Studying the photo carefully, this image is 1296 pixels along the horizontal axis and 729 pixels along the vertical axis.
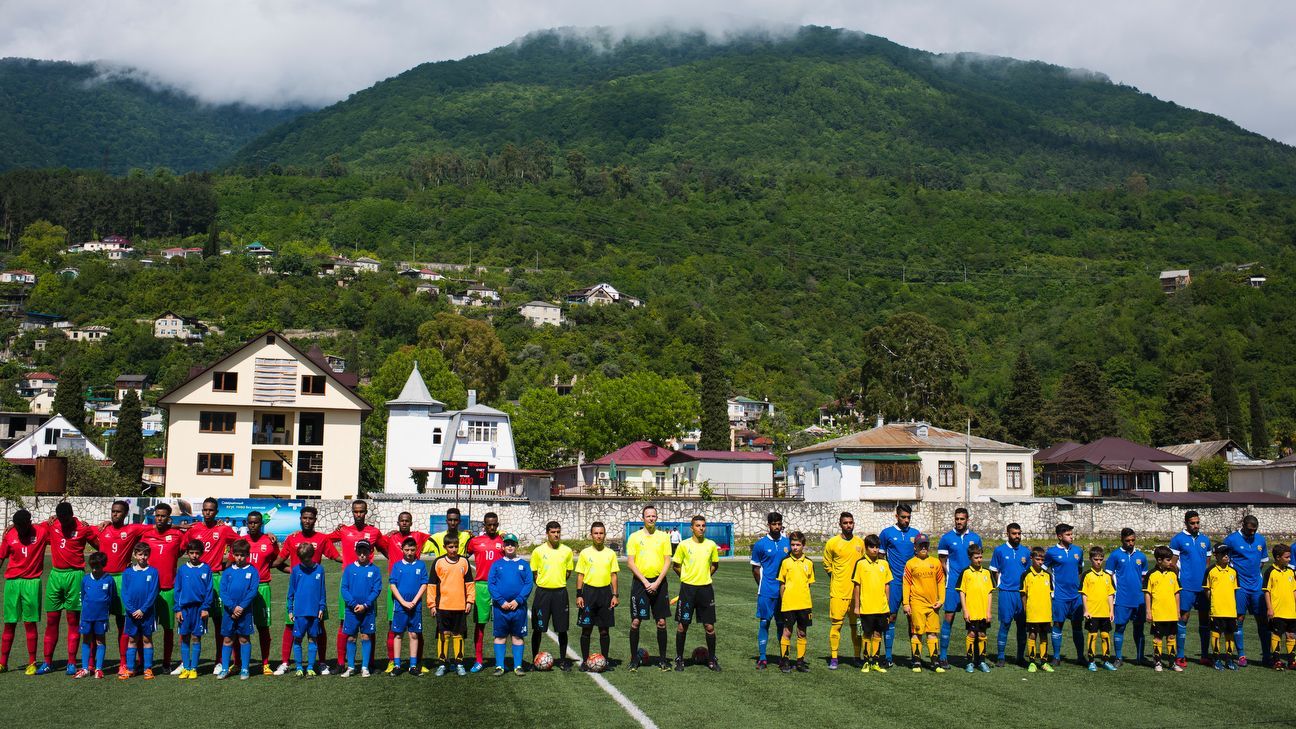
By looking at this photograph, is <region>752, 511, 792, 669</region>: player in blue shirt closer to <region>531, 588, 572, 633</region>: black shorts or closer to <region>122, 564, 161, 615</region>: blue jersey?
<region>531, 588, 572, 633</region>: black shorts

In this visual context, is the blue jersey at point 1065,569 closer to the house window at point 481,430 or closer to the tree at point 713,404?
the house window at point 481,430

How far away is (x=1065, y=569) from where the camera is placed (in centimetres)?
1556

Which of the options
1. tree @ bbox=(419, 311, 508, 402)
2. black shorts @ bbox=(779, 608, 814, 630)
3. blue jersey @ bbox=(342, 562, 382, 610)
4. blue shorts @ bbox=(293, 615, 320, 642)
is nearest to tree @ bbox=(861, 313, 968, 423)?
tree @ bbox=(419, 311, 508, 402)

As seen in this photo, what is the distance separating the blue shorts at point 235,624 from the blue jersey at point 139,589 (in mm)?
869

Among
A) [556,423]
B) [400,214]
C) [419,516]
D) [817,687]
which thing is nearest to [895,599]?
[817,687]

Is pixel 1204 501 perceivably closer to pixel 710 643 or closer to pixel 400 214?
pixel 710 643

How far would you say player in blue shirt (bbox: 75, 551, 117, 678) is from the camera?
13.7 meters

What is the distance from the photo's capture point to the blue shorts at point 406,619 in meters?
14.0

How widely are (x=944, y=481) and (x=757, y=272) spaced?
359 ft

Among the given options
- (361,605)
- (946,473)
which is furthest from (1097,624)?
(946,473)

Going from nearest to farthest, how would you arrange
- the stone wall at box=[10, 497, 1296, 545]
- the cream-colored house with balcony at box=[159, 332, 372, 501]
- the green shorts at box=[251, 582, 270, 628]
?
the green shorts at box=[251, 582, 270, 628]
the stone wall at box=[10, 497, 1296, 545]
the cream-colored house with balcony at box=[159, 332, 372, 501]

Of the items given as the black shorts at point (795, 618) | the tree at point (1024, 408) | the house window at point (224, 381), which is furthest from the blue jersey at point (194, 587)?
the tree at point (1024, 408)

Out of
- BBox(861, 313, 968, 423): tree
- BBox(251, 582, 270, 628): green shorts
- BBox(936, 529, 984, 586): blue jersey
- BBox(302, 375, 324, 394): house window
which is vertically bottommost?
BBox(251, 582, 270, 628): green shorts

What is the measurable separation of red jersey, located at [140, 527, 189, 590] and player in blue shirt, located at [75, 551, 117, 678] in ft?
1.91
